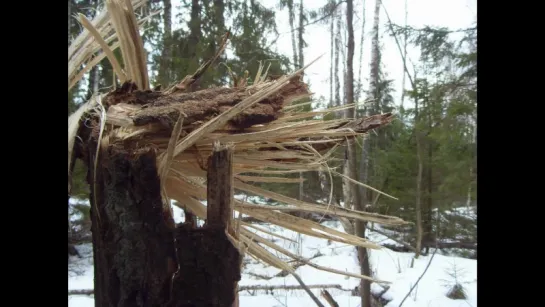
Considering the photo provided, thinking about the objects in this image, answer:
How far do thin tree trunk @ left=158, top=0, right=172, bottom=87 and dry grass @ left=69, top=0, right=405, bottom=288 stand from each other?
2.34 meters

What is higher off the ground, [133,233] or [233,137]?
[233,137]

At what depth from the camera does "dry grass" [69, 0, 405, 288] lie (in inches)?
19.4

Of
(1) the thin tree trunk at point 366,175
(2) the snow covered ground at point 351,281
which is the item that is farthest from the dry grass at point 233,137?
(2) the snow covered ground at point 351,281

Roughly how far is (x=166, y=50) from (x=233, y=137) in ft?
10.3

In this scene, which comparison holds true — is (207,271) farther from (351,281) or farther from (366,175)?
(366,175)

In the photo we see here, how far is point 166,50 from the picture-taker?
3.35 metres

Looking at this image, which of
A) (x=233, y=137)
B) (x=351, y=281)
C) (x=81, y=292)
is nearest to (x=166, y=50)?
(x=81, y=292)

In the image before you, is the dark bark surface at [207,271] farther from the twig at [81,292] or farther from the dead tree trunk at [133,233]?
the twig at [81,292]

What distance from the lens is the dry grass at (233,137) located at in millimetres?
493
